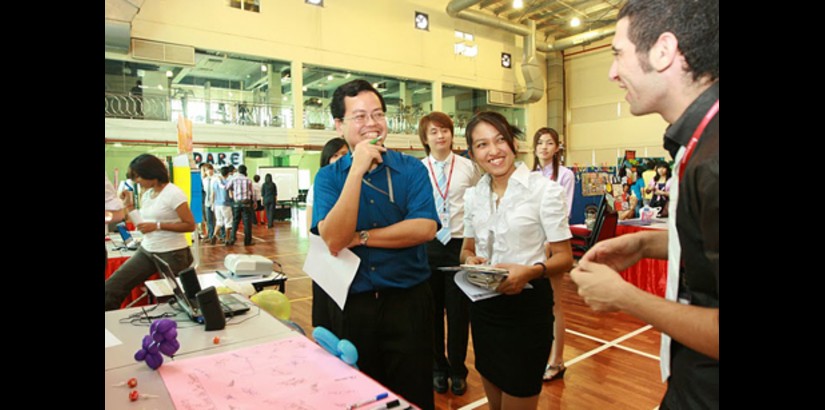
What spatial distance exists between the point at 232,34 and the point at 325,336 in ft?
37.4

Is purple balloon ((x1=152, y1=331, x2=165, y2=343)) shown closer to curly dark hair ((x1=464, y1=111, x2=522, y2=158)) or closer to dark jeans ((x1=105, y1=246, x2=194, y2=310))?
curly dark hair ((x1=464, y1=111, x2=522, y2=158))

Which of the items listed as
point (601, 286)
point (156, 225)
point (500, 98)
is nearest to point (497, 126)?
point (601, 286)

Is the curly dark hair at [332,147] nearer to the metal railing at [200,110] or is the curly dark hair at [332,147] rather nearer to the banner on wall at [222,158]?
the metal railing at [200,110]


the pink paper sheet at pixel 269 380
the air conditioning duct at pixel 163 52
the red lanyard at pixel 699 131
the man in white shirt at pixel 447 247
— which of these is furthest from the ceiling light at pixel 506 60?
the red lanyard at pixel 699 131

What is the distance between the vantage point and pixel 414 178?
5.87 feet

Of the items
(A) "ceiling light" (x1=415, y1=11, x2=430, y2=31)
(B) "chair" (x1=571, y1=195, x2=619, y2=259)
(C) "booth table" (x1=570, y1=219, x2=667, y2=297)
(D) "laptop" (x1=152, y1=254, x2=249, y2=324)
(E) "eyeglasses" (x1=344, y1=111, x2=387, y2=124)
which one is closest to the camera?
(E) "eyeglasses" (x1=344, y1=111, x2=387, y2=124)

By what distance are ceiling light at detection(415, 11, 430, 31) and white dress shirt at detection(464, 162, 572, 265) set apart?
1301 centimetres

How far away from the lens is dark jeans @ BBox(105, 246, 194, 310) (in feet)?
11.0

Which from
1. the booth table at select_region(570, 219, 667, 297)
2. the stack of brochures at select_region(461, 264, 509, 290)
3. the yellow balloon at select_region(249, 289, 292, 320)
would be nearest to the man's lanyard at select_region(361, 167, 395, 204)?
the stack of brochures at select_region(461, 264, 509, 290)

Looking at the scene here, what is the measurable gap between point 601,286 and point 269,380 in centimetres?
96

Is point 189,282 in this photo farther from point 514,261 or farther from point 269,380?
point 514,261

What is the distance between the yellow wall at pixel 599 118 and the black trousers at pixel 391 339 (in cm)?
1594

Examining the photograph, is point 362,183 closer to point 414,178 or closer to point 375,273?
point 414,178
